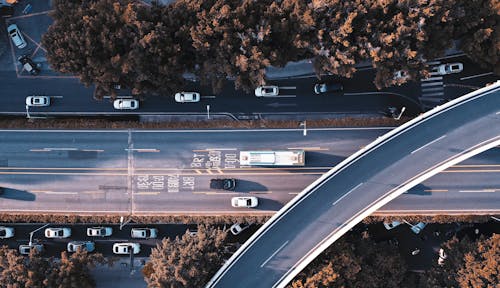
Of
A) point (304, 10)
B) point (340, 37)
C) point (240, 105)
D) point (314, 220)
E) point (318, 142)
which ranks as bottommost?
point (314, 220)

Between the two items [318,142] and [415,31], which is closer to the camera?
[415,31]

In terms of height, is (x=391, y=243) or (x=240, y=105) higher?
(x=240, y=105)

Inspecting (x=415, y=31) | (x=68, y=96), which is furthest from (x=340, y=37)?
(x=68, y=96)

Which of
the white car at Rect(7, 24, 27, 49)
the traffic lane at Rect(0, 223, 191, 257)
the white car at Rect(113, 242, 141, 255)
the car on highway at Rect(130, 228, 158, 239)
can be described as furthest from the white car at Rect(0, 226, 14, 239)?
the white car at Rect(7, 24, 27, 49)

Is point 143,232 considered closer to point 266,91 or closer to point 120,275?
point 120,275

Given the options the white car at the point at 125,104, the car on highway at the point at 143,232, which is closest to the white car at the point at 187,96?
the white car at the point at 125,104

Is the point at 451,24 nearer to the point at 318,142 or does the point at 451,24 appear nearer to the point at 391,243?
the point at 318,142

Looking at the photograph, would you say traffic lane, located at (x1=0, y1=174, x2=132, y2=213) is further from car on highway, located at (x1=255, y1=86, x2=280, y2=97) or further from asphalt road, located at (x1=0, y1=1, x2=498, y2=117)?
car on highway, located at (x1=255, y1=86, x2=280, y2=97)
